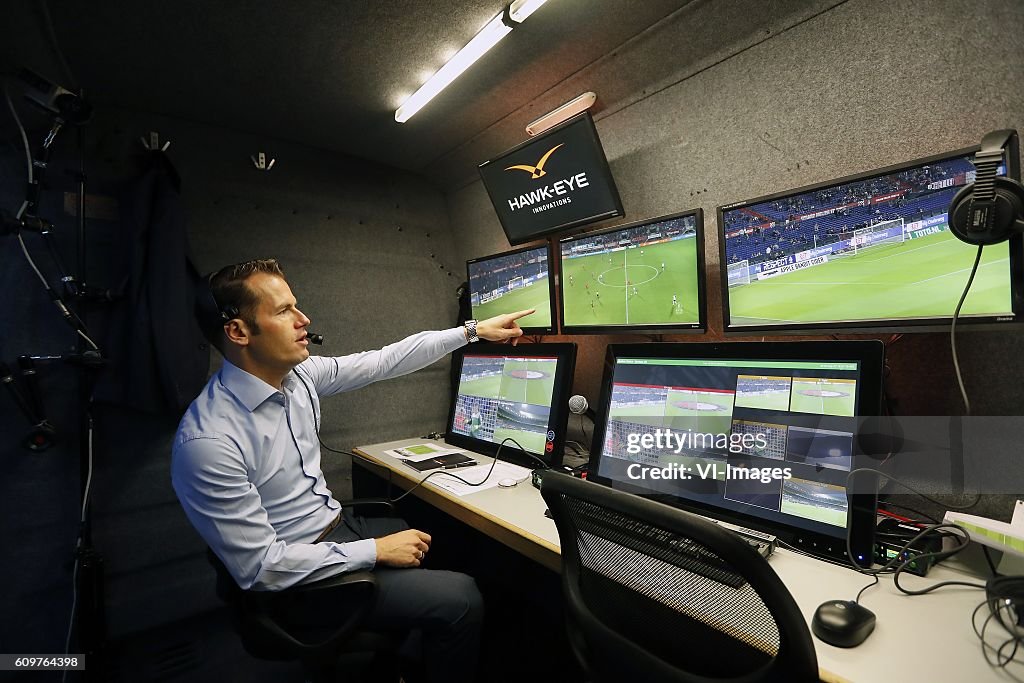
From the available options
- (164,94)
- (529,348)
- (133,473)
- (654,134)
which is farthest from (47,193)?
(654,134)

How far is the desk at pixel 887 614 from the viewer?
0.64m

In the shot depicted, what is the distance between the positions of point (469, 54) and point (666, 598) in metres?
1.77

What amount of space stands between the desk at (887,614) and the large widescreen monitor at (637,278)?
0.72 m

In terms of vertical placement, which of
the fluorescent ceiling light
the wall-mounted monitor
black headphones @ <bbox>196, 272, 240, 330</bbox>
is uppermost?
the fluorescent ceiling light

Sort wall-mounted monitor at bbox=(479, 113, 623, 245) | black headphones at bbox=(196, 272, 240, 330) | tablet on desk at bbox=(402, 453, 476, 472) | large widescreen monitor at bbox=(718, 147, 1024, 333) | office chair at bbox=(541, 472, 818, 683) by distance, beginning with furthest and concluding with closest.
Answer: tablet on desk at bbox=(402, 453, 476, 472) < wall-mounted monitor at bbox=(479, 113, 623, 245) < black headphones at bbox=(196, 272, 240, 330) < large widescreen monitor at bbox=(718, 147, 1024, 333) < office chair at bbox=(541, 472, 818, 683)

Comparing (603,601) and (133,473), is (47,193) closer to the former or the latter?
(133,473)

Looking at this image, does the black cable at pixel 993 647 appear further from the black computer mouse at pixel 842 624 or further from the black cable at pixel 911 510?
the black cable at pixel 911 510

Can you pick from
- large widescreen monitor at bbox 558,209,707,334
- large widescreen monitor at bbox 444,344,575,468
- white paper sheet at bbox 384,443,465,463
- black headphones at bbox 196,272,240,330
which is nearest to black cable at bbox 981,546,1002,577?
large widescreen monitor at bbox 558,209,707,334

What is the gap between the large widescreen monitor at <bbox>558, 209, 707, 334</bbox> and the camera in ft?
4.59

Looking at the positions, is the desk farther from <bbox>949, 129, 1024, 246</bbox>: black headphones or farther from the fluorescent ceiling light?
the fluorescent ceiling light

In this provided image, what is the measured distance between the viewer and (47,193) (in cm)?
181

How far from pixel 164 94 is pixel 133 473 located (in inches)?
64.2

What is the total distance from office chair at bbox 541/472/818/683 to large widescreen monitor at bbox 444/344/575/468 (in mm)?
838

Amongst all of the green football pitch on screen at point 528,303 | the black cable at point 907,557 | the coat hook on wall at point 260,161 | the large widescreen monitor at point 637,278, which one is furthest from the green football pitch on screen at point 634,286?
the coat hook on wall at point 260,161
